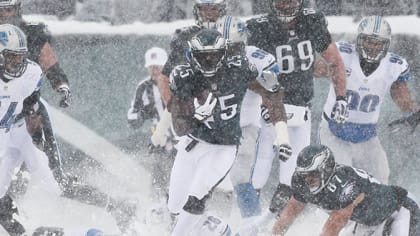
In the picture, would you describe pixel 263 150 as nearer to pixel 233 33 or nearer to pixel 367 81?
pixel 367 81

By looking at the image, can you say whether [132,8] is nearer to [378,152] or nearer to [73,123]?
[73,123]

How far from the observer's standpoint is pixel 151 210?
8.22m

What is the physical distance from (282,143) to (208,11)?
114 cm

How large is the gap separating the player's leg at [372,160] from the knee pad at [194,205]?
68.8 inches

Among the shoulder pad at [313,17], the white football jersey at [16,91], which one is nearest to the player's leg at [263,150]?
the shoulder pad at [313,17]

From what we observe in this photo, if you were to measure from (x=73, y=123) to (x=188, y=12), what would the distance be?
1.35 meters

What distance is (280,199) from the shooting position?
309 inches

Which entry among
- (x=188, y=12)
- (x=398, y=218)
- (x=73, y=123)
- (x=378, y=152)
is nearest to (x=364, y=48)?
(x=378, y=152)

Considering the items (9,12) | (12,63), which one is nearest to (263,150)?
(12,63)

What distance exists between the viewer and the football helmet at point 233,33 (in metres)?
7.27

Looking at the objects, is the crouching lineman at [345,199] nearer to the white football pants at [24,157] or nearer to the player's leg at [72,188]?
the player's leg at [72,188]

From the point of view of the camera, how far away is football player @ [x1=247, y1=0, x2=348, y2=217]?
7887 millimetres

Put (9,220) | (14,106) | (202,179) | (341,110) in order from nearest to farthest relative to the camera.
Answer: (202,179) < (9,220) < (14,106) < (341,110)

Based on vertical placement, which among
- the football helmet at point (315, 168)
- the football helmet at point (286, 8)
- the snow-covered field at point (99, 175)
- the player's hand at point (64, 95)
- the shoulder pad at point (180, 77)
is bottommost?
the snow-covered field at point (99, 175)
